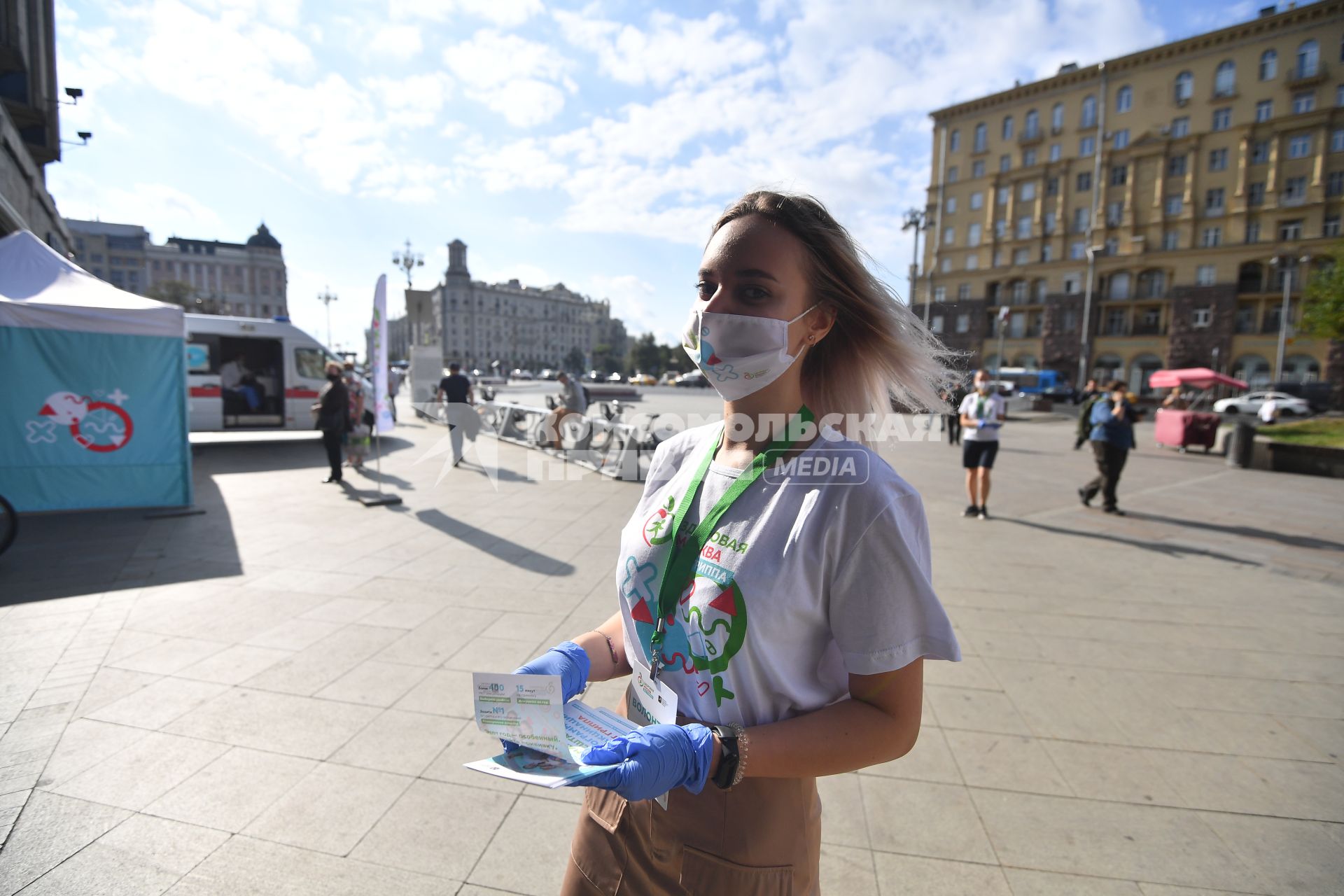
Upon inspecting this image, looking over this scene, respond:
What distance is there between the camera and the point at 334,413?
9.98 metres

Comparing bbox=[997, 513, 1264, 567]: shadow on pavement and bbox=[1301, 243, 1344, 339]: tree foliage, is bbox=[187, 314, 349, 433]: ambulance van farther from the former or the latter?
bbox=[1301, 243, 1344, 339]: tree foliage

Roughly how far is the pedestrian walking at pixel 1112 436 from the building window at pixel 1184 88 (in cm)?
5563

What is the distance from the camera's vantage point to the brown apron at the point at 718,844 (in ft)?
3.92

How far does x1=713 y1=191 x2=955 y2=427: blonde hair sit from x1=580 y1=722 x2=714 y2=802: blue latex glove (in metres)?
0.76

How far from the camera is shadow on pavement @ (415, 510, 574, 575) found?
6016 mm

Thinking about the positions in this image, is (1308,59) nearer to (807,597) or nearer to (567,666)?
(807,597)

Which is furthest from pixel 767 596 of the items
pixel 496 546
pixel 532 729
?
pixel 496 546

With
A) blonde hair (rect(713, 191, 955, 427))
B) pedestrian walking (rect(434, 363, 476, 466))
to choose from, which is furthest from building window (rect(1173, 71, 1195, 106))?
blonde hair (rect(713, 191, 955, 427))

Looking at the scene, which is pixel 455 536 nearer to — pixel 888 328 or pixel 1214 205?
pixel 888 328

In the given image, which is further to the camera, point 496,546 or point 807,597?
point 496,546

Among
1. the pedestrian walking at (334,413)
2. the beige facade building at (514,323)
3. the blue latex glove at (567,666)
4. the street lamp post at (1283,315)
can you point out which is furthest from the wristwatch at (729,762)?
the beige facade building at (514,323)

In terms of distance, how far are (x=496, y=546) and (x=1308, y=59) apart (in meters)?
63.2

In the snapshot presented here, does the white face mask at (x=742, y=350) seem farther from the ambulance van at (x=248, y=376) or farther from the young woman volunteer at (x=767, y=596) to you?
the ambulance van at (x=248, y=376)

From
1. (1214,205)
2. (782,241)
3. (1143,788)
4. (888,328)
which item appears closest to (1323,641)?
(1143,788)
